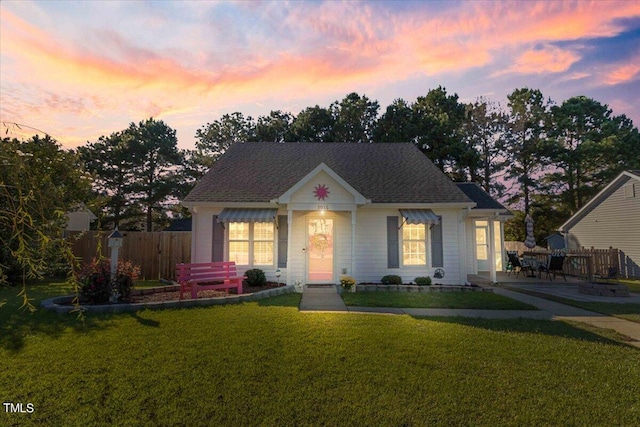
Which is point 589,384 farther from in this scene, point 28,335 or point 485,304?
point 28,335

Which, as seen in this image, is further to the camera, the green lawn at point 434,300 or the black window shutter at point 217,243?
the black window shutter at point 217,243

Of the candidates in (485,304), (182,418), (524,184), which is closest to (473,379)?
(182,418)

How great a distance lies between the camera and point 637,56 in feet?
38.2

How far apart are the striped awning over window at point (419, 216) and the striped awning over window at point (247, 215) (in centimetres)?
519

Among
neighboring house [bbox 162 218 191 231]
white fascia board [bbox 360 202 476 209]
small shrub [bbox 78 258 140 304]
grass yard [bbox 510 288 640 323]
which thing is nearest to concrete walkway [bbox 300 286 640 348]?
grass yard [bbox 510 288 640 323]

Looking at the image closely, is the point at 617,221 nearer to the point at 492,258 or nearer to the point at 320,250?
the point at 492,258

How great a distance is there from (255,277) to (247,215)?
245 cm

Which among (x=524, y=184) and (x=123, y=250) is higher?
(x=524, y=184)

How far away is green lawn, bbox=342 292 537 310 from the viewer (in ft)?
30.2

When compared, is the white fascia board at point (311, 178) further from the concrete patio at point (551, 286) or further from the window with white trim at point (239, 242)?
the concrete patio at point (551, 286)

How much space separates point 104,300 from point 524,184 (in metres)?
36.0

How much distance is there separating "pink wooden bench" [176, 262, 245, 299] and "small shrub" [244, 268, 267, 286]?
87 cm

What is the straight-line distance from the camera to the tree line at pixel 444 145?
30094mm

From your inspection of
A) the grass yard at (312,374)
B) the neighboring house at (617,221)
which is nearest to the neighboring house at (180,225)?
the grass yard at (312,374)
